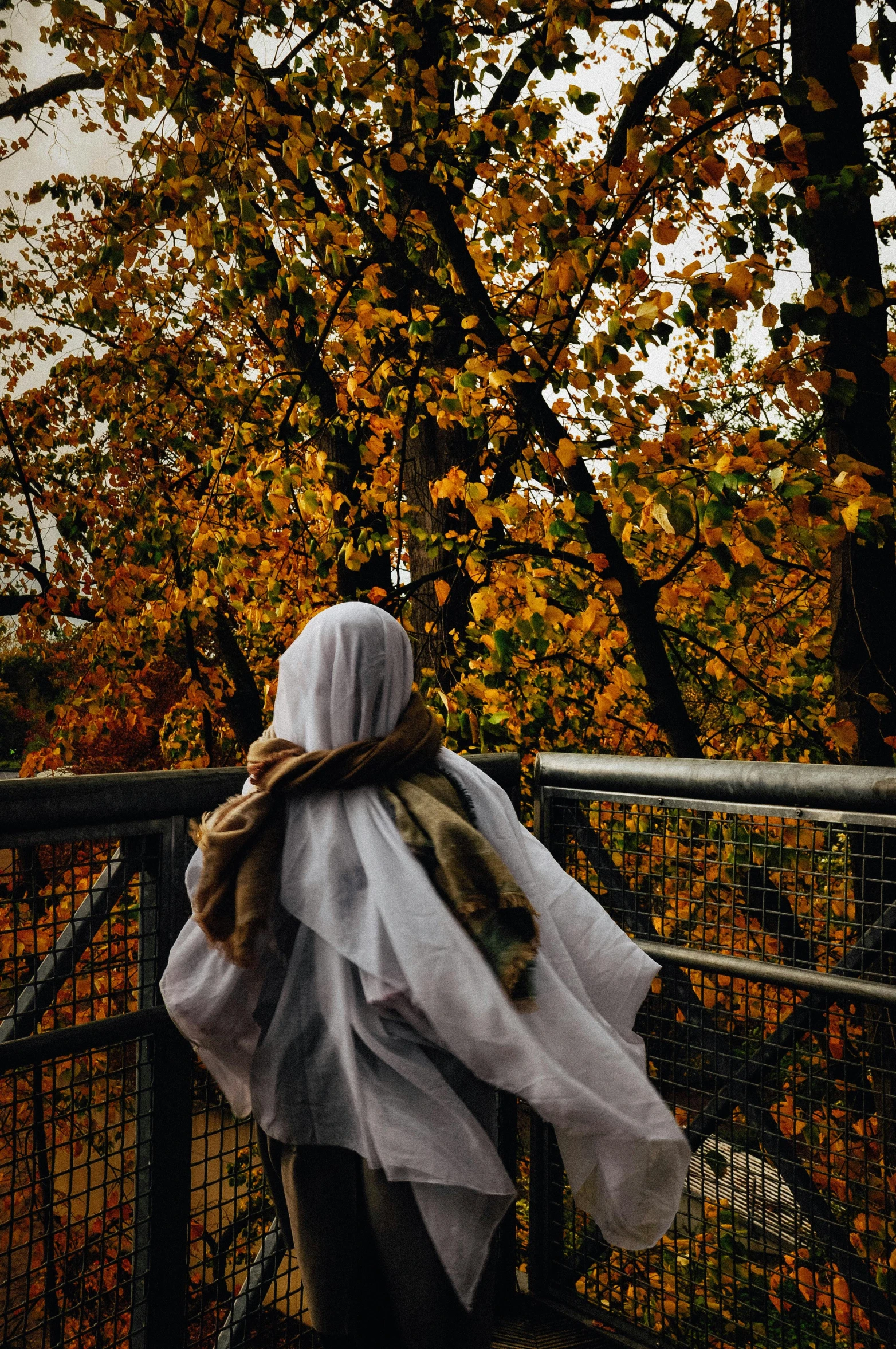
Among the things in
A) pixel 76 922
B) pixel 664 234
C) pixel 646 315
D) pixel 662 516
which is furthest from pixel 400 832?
pixel 664 234

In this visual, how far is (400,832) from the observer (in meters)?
1.77

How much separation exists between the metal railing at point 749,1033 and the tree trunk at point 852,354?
6.00 ft

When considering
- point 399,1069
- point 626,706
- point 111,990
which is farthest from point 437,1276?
point 626,706

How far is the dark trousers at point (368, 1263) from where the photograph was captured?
5.57 feet

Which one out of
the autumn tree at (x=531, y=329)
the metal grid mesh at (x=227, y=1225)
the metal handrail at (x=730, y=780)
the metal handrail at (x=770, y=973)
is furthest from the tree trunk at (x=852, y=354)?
the metal grid mesh at (x=227, y=1225)

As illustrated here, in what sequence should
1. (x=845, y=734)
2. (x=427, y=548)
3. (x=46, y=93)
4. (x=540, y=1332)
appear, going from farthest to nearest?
(x=46, y=93) → (x=427, y=548) → (x=845, y=734) → (x=540, y=1332)

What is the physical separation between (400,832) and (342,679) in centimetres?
32

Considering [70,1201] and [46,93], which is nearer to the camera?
[70,1201]

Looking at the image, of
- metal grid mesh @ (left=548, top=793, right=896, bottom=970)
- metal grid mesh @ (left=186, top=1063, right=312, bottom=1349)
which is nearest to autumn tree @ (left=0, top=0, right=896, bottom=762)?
metal grid mesh @ (left=548, top=793, right=896, bottom=970)

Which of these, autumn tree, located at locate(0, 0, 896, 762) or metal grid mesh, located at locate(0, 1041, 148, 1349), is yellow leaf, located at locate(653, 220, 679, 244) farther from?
metal grid mesh, located at locate(0, 1041, 148, 1349)

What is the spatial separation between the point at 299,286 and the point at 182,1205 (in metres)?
3.82

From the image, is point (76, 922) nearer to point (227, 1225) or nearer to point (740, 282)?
point (227, 1225)

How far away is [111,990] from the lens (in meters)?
1.85

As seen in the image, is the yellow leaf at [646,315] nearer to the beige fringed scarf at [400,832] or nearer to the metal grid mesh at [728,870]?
the metal grid mesh at [728,870]
